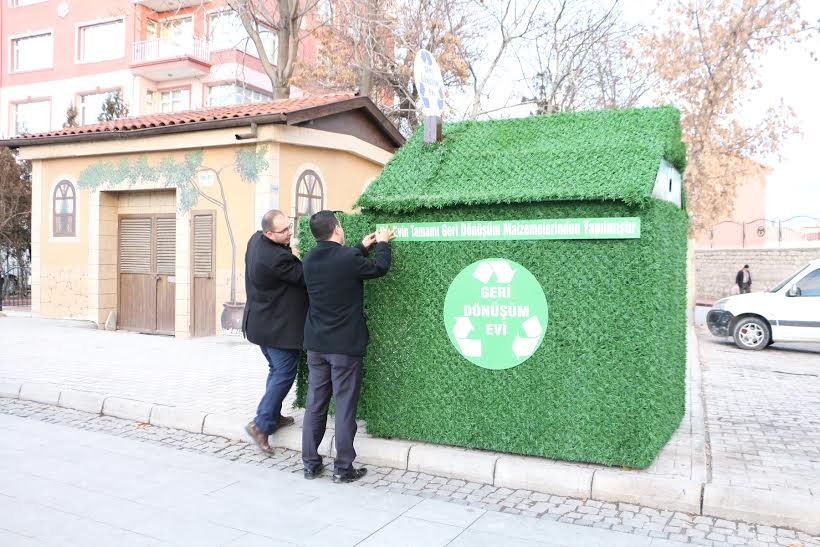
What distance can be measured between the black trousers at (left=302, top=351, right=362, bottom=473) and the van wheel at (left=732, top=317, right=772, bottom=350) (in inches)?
402

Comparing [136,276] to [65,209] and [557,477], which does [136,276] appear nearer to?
[65,209]

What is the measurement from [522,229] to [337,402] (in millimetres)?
1833

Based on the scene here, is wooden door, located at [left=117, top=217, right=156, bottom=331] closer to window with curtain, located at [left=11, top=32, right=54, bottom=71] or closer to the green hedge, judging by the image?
the green hedge

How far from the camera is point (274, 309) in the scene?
5.43 meters

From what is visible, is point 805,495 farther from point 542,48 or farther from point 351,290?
point 542,48

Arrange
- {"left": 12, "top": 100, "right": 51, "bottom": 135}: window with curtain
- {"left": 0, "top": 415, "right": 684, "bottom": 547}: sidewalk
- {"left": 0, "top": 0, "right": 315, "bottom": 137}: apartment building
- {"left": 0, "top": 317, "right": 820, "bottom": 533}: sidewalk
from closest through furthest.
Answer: {"left": 0, "top": 415, "right": 684, "bottom": 547}: sidewalk, {"left": 0, "top": 317, "right": 820, "bottom": 533}: sidewalk, {"left": 0, "top": 0, "right": 315, "bottom": 137}: apartment building, {"left": 12, "top": 100, "right": 51, "bottom": 135}: window with curtain

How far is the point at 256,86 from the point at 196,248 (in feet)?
53.1

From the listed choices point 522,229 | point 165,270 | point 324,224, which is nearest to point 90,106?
point 165,270

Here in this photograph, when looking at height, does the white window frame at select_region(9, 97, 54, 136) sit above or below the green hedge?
above

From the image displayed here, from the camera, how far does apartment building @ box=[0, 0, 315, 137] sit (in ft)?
87.5

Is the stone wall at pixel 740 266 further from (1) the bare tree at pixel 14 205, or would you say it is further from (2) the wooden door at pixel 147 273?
(1) the bare tree at pixel 14 205

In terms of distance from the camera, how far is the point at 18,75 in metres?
29.8

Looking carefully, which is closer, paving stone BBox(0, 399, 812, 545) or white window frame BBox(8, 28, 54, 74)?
paving stone BBox(0, 399, 812, 545)

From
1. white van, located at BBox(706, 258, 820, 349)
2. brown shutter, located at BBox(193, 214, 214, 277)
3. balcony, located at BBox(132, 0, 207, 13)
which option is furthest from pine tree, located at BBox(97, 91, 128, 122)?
white van, located at BBox(706, 258, 820, 349)
